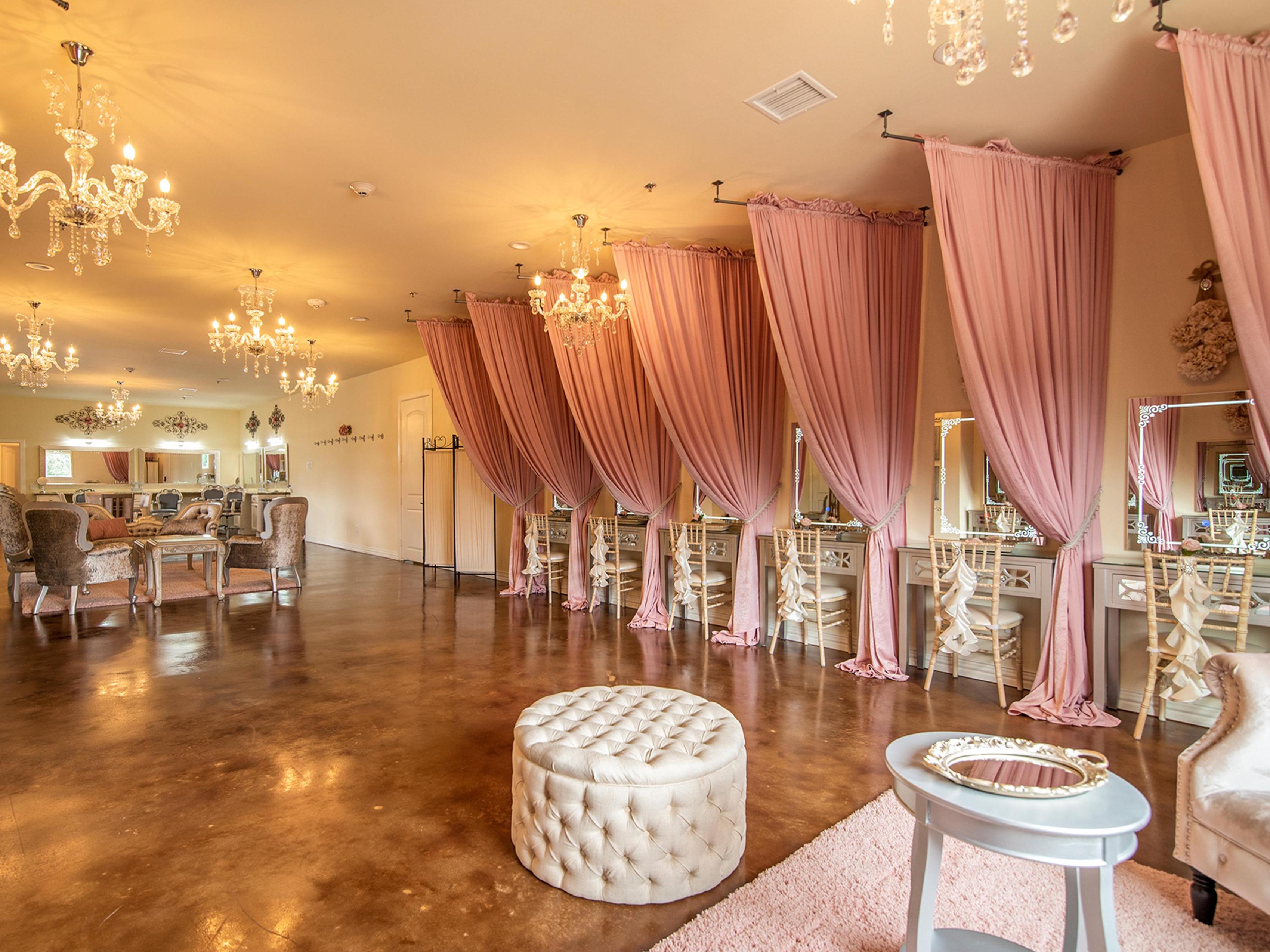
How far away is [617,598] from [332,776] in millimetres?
3733

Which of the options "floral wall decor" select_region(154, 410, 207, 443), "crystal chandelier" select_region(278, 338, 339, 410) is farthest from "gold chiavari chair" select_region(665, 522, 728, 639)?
"floral wall decor" select_region(154, 410, 207, 443)

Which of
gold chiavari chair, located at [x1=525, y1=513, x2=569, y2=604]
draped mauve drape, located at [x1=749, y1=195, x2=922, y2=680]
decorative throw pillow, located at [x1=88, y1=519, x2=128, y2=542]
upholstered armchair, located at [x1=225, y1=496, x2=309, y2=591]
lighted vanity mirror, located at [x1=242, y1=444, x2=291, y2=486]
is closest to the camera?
draped mauve drape, located at [x1=749, y1=195, x2=922, y2=680]

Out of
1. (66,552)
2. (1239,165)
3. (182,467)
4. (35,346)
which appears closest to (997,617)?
→ (1239,165)

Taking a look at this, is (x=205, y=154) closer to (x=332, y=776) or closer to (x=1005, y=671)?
(x=332, y=776)

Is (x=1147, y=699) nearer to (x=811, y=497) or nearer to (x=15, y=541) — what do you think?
(x=811, y=497)

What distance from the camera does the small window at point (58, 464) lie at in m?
14.8

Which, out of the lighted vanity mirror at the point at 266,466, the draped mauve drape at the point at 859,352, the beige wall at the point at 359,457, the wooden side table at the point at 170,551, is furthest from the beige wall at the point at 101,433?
the draped mauve drape at the point at 859,352

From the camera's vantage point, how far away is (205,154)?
3957 mm

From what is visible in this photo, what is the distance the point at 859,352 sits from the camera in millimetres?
4625

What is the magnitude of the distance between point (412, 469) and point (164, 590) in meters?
3.84

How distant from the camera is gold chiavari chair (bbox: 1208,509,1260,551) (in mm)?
3586

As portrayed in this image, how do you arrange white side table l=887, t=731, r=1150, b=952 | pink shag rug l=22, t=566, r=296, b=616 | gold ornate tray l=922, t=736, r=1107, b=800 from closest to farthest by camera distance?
A: white side table l=887, t=731, r=1150, b=952
gold ornate tray l=922, t=736, r=1107, b=800
pink shag rug l=22, t=566, r=296, b=616

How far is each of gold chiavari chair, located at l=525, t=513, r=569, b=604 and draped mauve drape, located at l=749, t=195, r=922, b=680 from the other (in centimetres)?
355

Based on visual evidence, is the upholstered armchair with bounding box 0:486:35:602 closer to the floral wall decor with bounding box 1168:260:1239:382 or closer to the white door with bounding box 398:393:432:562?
the white door with bounding box 398:393:432:562
